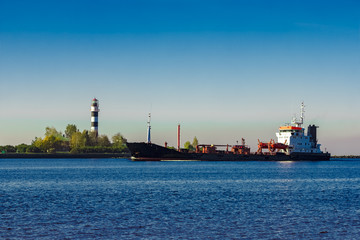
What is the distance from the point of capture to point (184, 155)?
133500mm

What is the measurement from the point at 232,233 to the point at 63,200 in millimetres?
20571

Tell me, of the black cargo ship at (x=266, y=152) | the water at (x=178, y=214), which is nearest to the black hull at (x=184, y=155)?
the black cargo ship at (x=266, y=152)

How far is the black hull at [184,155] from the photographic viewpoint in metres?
130

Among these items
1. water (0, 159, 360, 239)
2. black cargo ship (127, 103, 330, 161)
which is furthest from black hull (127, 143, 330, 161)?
water (0, 159, 360, 239)

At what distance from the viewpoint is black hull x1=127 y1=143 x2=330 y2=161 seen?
130 m

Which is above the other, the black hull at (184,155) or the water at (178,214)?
the black hull at (184,155)

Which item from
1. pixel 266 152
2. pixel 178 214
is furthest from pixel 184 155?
pixel 178 214

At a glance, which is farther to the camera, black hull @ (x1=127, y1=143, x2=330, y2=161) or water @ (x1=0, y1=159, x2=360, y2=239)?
black hull @ (x1=127, y1=143, x2=330, y2=161)

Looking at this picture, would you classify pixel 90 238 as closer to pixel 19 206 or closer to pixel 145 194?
pixel 19 206

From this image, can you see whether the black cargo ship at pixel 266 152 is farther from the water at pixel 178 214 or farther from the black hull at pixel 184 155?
the water at pixel 178 214

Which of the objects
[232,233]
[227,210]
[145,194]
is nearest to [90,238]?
[232,233]

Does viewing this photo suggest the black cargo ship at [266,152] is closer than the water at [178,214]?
No

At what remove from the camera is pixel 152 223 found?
94.5ft

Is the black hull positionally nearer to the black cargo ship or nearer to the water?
the black cargo ship
